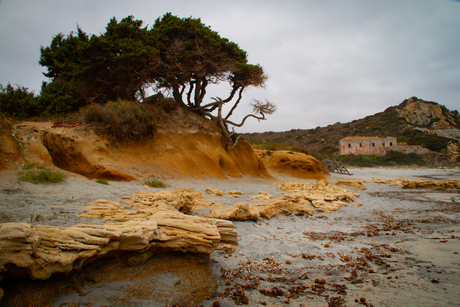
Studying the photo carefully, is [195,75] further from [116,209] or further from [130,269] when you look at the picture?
[130,269]

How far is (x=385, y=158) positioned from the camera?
38625 millimetres

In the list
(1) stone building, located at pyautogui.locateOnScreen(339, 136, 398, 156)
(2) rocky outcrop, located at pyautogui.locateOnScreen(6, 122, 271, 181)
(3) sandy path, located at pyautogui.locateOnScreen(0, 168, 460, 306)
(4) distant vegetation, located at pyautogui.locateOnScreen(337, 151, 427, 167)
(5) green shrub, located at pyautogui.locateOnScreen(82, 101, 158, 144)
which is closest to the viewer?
(3) sandy path, located at pyautogui.locateOnScreen(0, 168, 460, 306)

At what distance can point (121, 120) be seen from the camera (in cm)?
955

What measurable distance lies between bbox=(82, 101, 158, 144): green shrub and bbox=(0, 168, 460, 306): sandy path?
499 cm

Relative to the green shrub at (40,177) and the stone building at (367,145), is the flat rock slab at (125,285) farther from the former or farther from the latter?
the stone building at (367,145)

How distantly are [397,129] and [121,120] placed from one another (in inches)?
2535

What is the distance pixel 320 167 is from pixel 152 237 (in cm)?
1783

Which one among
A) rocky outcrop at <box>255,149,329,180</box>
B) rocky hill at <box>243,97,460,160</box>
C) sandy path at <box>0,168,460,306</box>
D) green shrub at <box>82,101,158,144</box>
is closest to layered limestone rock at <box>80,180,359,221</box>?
sandy path at <box>0,168,460,306</box>

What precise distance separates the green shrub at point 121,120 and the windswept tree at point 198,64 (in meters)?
2.47

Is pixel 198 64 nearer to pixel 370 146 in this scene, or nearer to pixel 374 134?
pixel 370 146

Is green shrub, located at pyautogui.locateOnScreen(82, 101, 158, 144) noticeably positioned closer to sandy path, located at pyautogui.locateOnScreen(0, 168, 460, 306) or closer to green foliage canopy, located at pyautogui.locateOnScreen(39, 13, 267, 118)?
green foliage canopy, located at pyautogui.locateOnScreen(39, 13, 267, 118)

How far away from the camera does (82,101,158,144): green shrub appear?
9.24 meters

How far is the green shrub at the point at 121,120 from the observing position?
9.24 meters

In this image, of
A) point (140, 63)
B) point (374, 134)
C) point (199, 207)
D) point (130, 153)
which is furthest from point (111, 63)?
point (374, 134)
